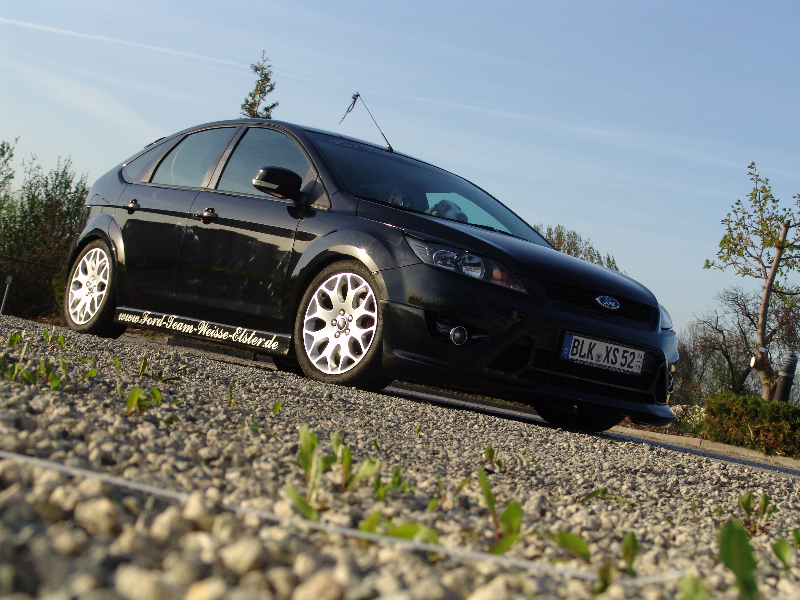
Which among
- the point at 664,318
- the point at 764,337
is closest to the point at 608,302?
the point at 664,318

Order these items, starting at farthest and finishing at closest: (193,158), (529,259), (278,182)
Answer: (193,158) → (278,182) → (529,259)

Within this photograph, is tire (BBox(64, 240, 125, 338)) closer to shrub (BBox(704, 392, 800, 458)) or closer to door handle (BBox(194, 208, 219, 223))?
door handle (BBox(194, 208, 219, 223))

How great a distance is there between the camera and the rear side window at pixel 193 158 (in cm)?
612

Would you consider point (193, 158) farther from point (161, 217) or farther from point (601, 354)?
point (601, 354)

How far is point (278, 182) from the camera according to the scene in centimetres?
514

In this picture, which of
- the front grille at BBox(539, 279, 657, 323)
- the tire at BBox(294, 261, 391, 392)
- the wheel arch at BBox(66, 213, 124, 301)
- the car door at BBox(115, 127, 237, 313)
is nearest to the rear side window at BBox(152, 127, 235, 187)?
the car door at BBox(115, 127, 237, 313)

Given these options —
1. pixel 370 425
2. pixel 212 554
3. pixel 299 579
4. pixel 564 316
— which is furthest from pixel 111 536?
pixel 564 316

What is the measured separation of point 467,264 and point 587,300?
2.67 ft

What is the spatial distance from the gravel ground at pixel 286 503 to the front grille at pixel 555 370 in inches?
30.0

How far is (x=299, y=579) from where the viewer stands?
47.5 inches

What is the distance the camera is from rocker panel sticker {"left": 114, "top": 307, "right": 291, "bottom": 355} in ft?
16.9

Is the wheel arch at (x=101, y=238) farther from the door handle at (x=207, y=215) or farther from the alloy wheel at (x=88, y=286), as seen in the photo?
the door handle at (x=207, y=215)

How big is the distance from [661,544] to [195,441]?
1269mm

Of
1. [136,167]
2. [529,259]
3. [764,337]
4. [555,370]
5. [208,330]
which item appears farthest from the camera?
[764,337]
